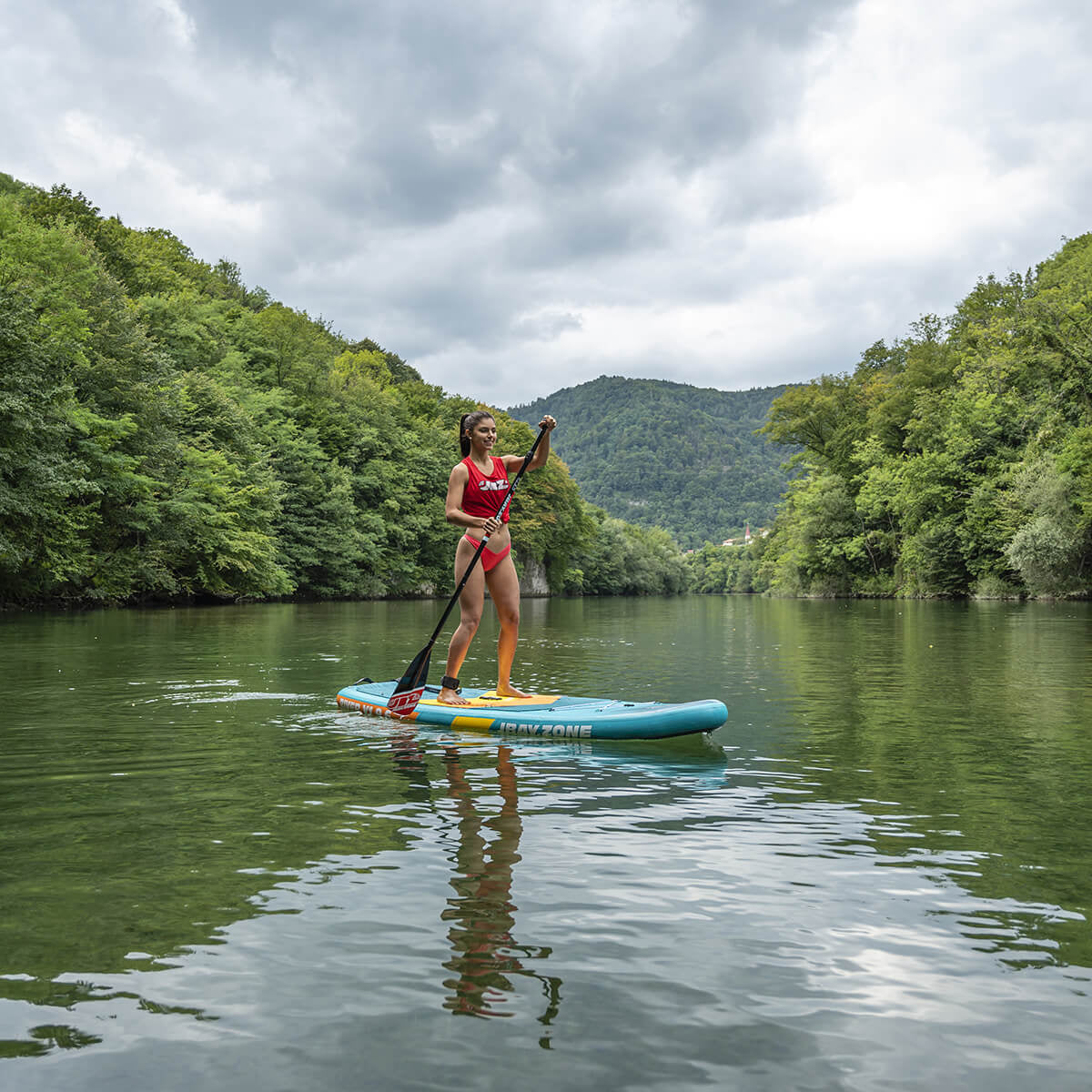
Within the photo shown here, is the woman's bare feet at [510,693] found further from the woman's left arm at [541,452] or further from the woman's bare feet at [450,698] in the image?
the woman's left arm at [541,452]

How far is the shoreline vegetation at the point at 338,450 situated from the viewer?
111 feet

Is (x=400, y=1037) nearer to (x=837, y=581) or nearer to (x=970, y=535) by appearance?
(x=970, y=535)

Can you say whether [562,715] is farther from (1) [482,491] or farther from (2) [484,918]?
(2) [484,918]

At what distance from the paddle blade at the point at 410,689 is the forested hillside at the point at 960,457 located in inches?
1652

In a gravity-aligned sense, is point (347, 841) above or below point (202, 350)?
below

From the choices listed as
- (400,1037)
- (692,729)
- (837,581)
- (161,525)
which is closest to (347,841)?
(400,1037)

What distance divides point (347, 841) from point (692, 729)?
3.60 m

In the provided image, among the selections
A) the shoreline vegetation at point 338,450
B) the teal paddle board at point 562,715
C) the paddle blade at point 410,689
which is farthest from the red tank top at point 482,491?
the shoreline vegetation at point 338,450

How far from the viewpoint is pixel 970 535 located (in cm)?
6053

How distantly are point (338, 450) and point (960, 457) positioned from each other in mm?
41722

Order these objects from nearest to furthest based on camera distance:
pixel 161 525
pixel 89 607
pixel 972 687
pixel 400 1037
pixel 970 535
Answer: pixel 400 1037 → pixel 972 687 → pixel 89 607 → pixel 161 525 → pixel 970 535

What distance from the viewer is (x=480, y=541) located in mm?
9758

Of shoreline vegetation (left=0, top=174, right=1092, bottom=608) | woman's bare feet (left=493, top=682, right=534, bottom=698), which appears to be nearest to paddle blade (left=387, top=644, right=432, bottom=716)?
woman's bare feet (left=493, top=682, right=534, bottom=698)

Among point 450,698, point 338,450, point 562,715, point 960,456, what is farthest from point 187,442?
point 960,456
